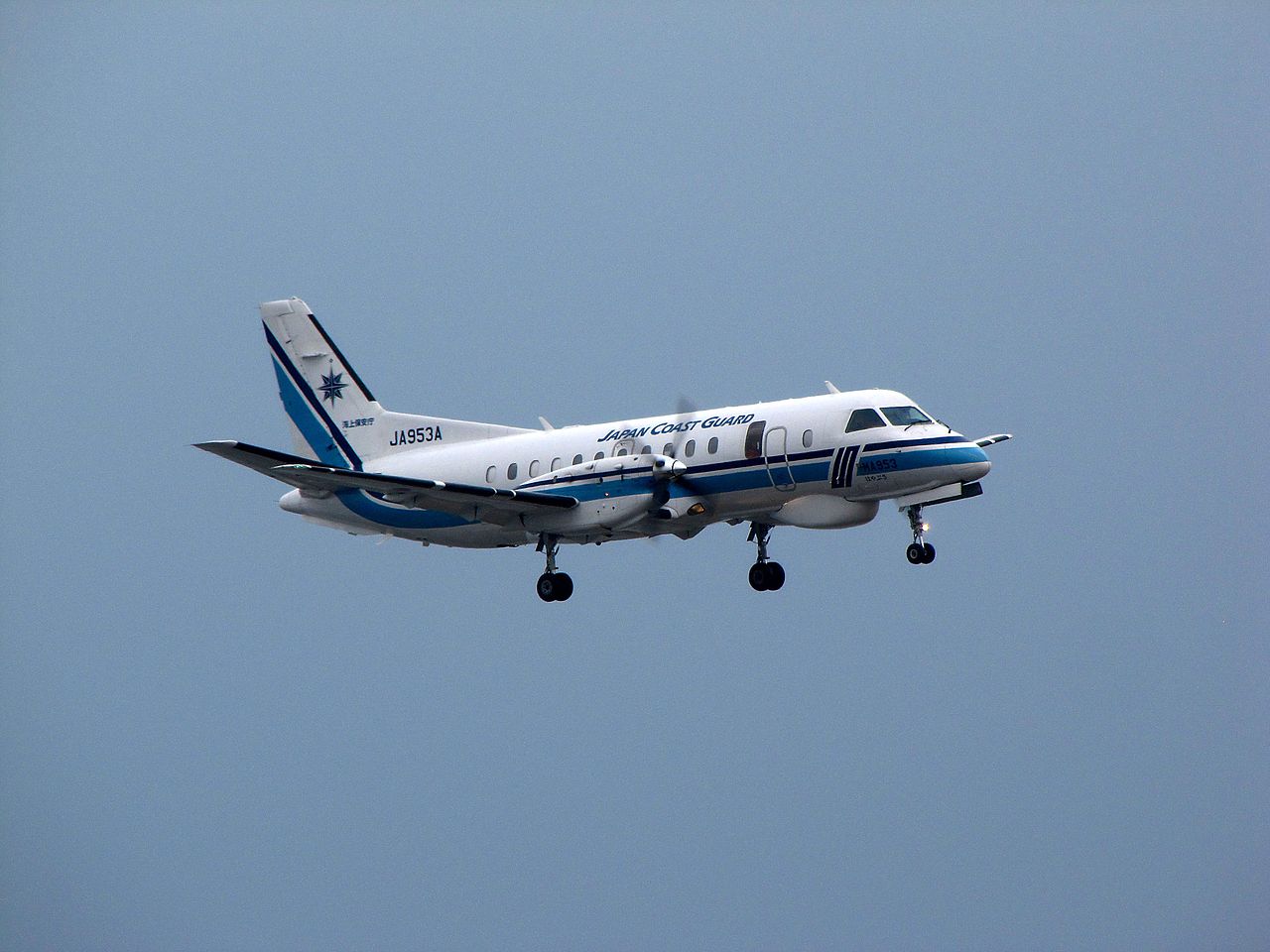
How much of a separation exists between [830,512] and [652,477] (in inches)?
133

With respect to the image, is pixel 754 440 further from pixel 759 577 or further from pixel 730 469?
pixel 759 577

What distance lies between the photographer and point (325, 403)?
3859 cm

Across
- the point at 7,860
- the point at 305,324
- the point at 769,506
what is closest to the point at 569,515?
the point at 769,506

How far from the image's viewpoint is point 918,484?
30.6m

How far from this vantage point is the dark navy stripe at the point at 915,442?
3052 centimetres

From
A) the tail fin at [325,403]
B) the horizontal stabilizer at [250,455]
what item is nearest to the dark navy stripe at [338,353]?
the tail fin at [325,403]

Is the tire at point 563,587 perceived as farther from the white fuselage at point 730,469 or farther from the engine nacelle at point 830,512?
the engine nacelle at point 830,512

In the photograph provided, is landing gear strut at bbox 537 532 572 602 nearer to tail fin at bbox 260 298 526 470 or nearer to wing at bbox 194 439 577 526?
wing at bbox 194 439 577 526

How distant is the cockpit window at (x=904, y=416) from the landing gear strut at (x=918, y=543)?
5.09 ft

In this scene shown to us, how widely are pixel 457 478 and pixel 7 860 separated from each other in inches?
4912

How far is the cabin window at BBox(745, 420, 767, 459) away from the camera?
104ft

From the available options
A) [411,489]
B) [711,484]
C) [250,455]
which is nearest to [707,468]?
[711,484]

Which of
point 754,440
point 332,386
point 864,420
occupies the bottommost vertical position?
point 754,440

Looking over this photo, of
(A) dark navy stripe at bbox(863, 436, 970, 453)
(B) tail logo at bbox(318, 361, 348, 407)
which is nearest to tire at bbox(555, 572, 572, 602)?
(A) dark navy stripe at bbox(863, 436, 970, 453)
